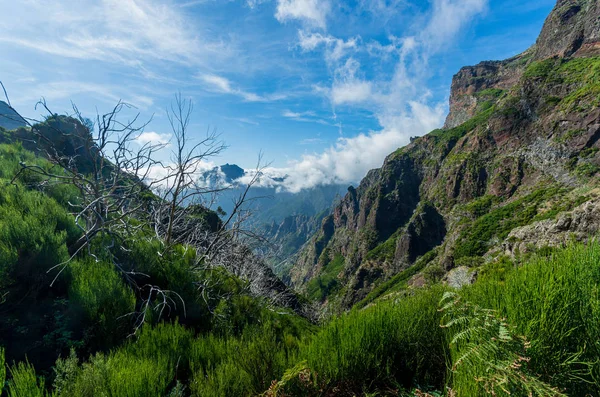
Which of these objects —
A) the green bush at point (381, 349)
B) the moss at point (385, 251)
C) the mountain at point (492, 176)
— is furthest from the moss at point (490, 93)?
the green bush at point (381, 349)

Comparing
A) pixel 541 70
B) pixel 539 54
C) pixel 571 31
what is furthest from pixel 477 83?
pixel 541 70

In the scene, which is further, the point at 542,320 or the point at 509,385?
the point at 542,320

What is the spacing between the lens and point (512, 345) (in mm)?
1499

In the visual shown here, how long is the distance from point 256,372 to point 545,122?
112 metres

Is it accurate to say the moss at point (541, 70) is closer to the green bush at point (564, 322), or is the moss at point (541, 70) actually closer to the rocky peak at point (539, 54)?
the rocky peak at point (539, 54)

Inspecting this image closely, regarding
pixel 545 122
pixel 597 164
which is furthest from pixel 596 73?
pixel 597 164

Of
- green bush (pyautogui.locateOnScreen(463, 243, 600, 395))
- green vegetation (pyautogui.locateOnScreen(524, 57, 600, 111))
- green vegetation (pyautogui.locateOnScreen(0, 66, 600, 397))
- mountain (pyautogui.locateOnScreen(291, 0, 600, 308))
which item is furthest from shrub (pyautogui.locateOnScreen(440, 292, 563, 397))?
green vegetation (pyautogui.locateOnScreen(524, 57, 600, 111))

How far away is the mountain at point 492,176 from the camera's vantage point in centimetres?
6450

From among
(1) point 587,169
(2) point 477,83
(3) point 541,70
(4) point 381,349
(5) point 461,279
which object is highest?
(2) point 477,83

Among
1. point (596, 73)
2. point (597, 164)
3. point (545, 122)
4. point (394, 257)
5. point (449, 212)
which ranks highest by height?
point (596, 73)

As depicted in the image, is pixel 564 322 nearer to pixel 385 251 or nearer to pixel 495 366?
pixel 495 366

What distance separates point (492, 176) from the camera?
305 ft

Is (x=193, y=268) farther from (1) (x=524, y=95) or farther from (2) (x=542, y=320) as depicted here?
(1) (x=524, y=95)

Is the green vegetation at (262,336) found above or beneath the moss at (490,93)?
beneath
